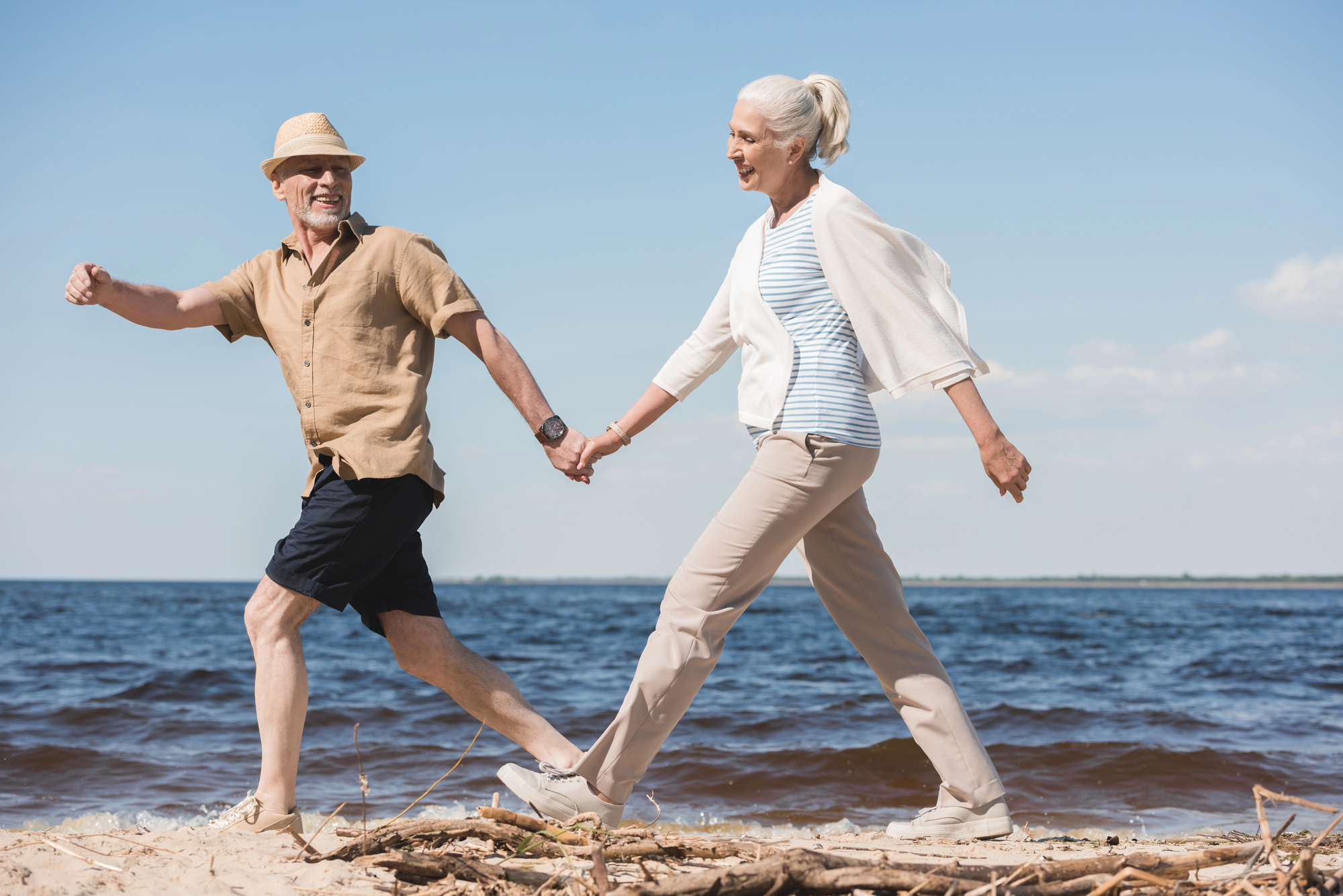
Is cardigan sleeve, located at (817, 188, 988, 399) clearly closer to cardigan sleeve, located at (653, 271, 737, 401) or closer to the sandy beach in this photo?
cardigan sleeve, located at (653, 271, 737, 401)

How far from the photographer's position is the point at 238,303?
2.93 meters

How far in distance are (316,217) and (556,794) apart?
71.6 inches

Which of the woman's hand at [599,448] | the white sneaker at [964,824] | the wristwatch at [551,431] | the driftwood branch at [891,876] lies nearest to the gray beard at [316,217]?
the wristwatch at [551,431]

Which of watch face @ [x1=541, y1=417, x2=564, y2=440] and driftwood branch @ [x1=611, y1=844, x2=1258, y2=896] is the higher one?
watch face @ [x1=541, y1=417, x2=564, y2=440]

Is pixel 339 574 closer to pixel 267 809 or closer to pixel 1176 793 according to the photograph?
pixel 267 809

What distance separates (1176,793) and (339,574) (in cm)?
481

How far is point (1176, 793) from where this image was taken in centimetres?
528

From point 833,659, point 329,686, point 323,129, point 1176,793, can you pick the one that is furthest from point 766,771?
point 833,659

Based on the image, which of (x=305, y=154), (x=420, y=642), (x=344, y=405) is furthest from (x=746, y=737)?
(x=305, y=154)

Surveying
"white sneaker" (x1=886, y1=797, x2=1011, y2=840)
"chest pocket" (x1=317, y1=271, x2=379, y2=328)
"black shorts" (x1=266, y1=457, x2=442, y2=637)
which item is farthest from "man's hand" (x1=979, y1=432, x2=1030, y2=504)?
"chest pocket" (x1=317, y1=271, x2=379, y2=328)

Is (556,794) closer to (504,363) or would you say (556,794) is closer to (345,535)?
(345,535)

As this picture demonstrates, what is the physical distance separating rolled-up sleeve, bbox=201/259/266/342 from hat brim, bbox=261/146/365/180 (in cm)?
28

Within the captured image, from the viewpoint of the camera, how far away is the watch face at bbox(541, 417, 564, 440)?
304cm

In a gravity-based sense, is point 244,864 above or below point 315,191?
below
